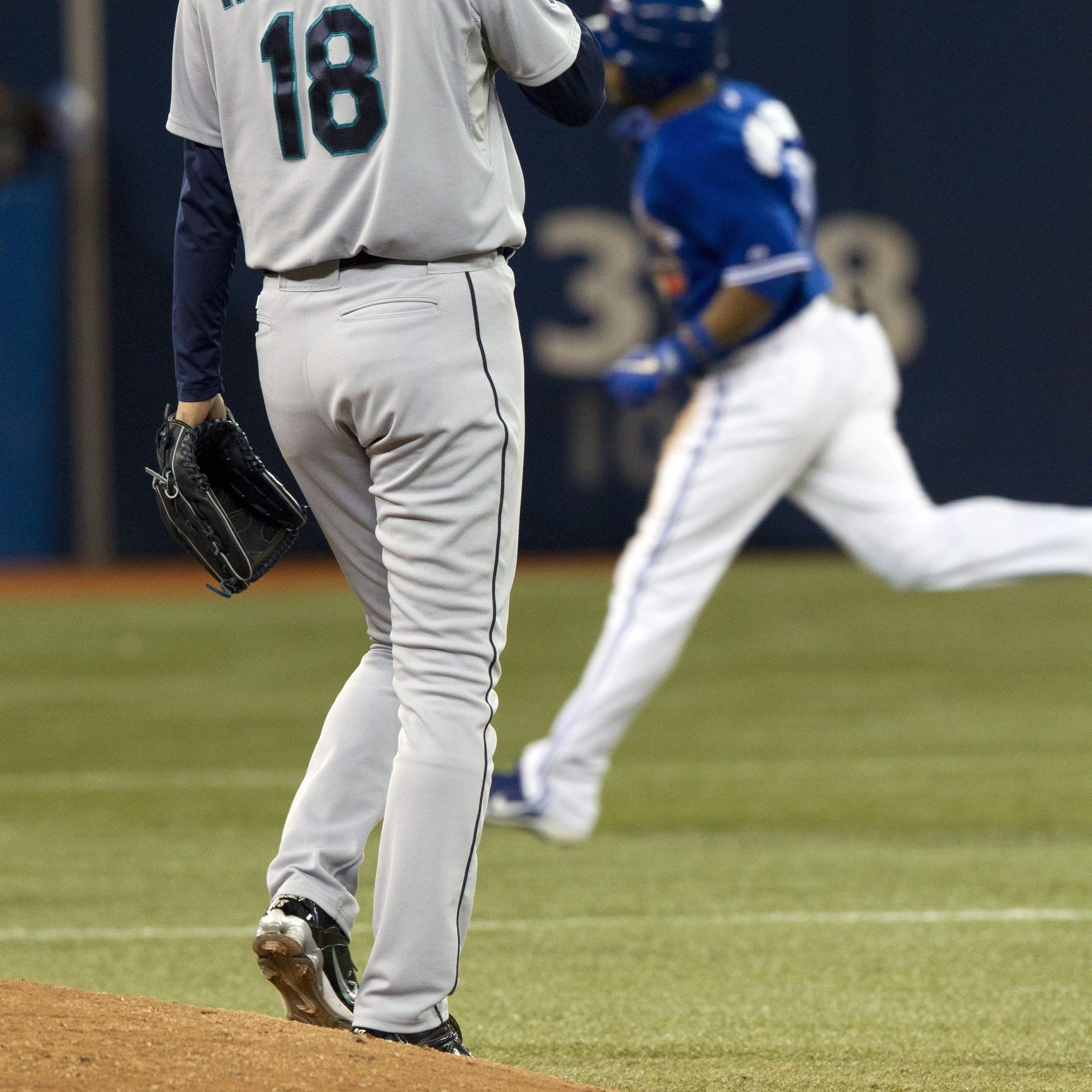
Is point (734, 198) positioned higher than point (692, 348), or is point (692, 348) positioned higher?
point (734, 198)

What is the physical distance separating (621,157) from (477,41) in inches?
520

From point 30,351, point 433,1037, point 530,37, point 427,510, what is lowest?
point 30,351

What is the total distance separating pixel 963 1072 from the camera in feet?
10.3

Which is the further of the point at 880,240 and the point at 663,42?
the point at 880,240

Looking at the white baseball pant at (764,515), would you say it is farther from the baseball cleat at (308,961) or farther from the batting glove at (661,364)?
the baseball cleat at (308,961)

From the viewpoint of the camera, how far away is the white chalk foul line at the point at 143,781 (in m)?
6.59

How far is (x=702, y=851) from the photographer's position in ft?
17.6

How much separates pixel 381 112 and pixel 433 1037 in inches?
54.7

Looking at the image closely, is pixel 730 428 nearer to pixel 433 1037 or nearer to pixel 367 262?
pixel 367 262

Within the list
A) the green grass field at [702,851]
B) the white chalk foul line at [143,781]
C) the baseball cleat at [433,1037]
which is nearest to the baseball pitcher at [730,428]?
the green grass field at [702,851]

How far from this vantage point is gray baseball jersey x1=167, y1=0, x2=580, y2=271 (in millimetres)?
2828

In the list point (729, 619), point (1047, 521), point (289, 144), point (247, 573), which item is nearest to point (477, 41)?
point (289, 144)

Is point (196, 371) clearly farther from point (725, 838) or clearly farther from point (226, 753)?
point (226, 753)

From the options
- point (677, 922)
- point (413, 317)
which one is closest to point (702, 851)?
point (677, 922)
